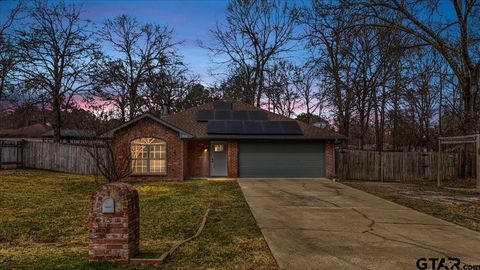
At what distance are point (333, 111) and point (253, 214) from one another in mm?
21797

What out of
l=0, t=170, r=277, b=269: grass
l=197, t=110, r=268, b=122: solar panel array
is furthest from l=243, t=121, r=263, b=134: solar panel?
l=0, t=170, r=277, b=269: grass

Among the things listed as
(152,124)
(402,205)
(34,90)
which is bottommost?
(402,205)

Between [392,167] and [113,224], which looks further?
[392,167]

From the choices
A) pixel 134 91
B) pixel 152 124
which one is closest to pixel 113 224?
pixel 152 124

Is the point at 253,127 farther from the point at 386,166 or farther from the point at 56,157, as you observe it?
the point at 56,157

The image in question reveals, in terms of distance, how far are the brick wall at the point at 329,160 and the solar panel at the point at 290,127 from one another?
1.81m

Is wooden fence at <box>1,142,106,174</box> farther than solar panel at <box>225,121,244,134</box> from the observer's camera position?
Yes

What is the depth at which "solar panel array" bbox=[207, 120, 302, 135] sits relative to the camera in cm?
2025

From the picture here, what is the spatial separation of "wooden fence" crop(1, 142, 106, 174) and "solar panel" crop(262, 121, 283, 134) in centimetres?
1052

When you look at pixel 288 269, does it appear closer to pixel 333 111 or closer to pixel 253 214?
pixel 253 214

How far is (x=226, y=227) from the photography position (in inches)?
311

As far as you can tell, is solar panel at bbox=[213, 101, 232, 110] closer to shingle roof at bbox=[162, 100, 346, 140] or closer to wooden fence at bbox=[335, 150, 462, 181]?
shingle roof at bbox=[162, 100, 346, 140]

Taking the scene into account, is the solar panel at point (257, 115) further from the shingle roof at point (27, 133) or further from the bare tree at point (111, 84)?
the shingle roof at point (27, 133)

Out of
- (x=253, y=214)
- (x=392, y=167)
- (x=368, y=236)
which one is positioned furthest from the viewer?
(x=392, y=167)
